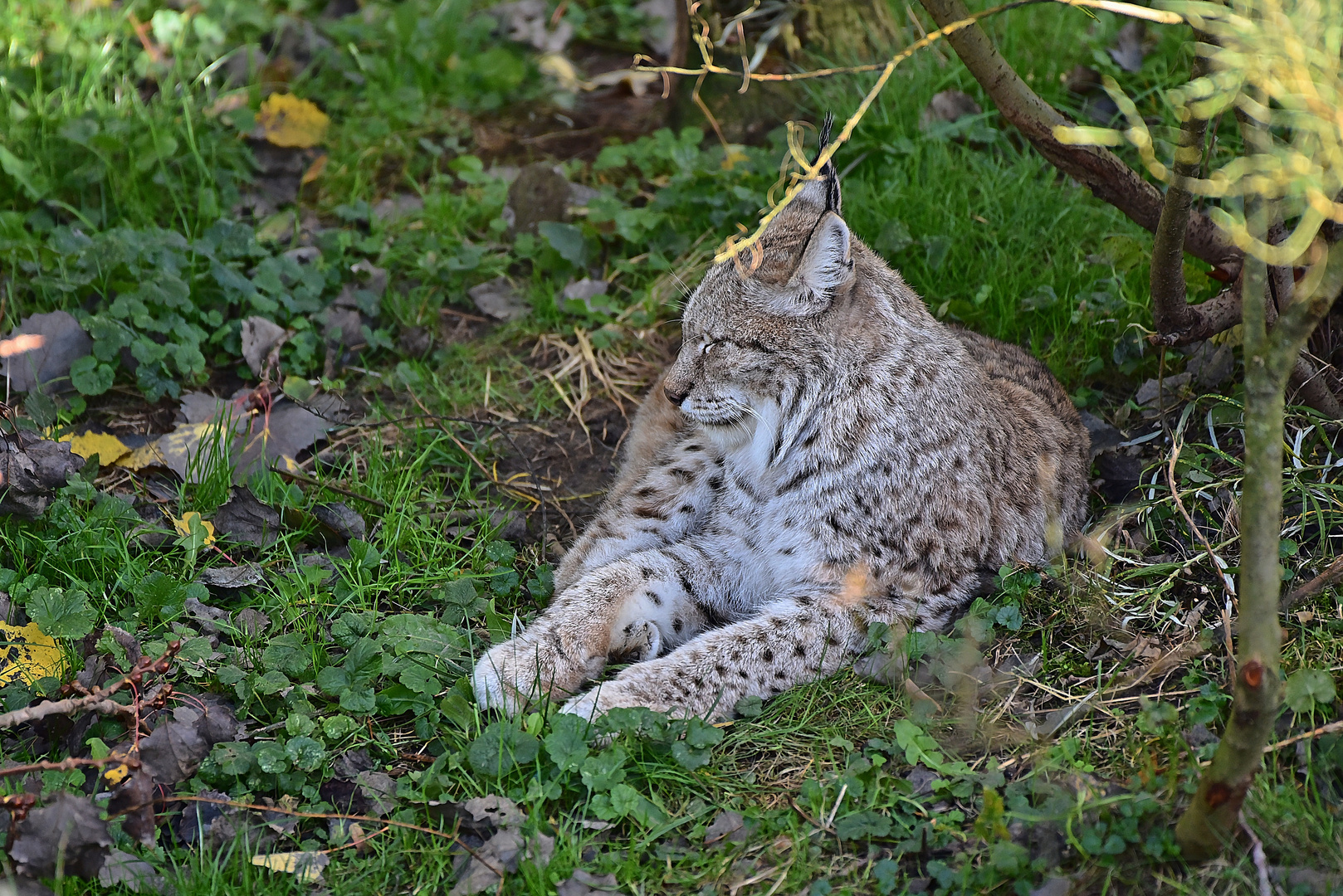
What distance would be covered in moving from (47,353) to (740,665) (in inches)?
100

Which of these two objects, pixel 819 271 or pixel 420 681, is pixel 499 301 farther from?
pixel 420 681

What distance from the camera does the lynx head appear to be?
318 cm

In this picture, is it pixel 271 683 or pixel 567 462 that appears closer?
pixel 271 683

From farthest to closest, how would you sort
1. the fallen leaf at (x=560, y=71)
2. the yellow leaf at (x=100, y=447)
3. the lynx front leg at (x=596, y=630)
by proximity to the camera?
the fallen leaf at (x=560, y=71) < the yellow leaf at (x=100, y=447) < the lynx front leg at (x=596, y=630)

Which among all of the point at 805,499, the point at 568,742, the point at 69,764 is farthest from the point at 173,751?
the point at 805,499

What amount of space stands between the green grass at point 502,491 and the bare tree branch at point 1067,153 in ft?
1.59

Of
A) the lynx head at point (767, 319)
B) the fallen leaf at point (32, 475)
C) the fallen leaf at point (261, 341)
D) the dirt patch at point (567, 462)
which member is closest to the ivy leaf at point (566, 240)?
the dirt patch at point (567, 462)

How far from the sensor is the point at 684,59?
16.5 ft

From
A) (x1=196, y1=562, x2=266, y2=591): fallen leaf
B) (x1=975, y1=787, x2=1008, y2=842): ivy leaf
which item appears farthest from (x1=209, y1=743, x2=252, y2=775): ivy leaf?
(x1=975, y1=787, x2=1008, y2=842): ivy leaf

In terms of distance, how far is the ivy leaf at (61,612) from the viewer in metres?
2.90

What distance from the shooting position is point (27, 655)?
289cm

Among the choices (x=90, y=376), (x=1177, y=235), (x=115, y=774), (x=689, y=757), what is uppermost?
(x=1177, y=235)

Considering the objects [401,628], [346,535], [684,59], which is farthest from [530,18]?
[401,628]

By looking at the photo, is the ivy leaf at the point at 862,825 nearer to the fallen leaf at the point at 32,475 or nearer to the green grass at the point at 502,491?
the green grass at the point at 502,491
